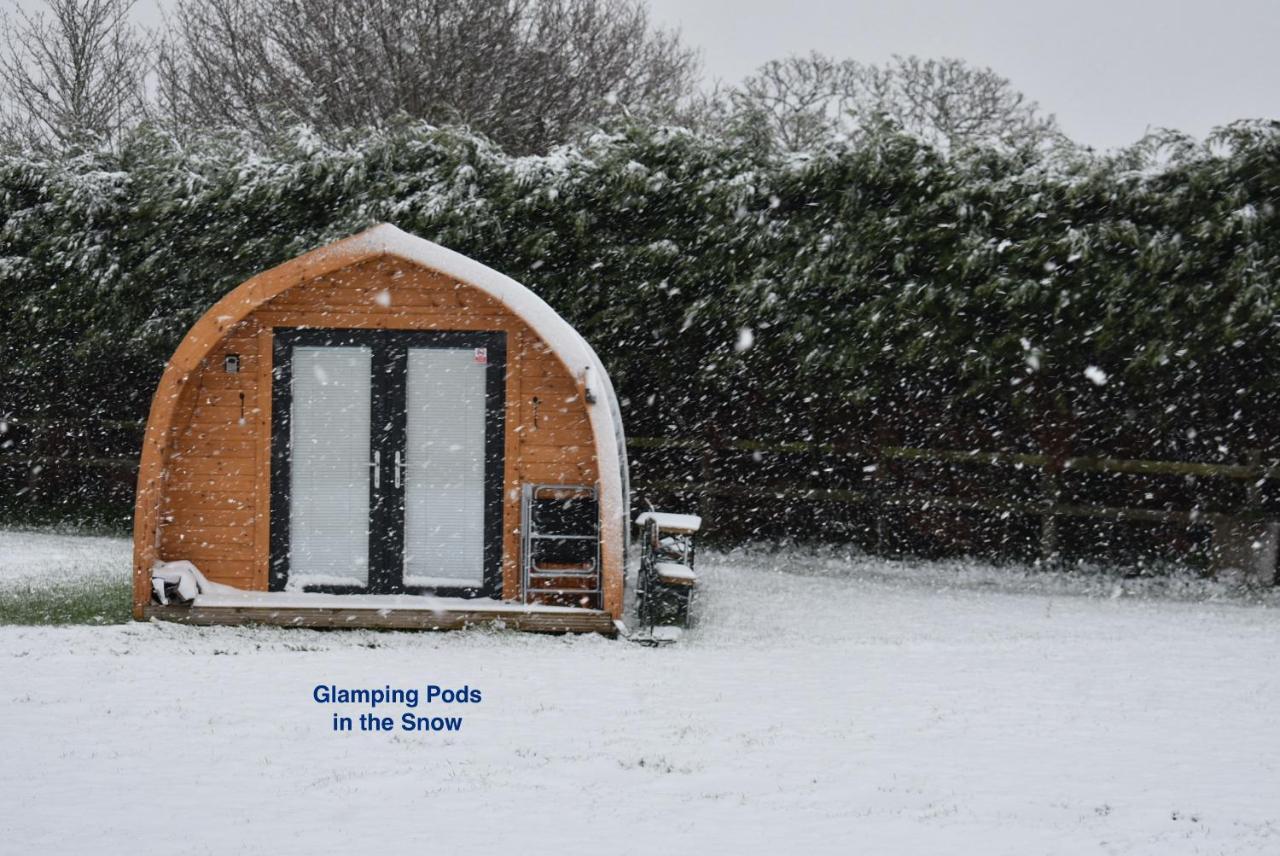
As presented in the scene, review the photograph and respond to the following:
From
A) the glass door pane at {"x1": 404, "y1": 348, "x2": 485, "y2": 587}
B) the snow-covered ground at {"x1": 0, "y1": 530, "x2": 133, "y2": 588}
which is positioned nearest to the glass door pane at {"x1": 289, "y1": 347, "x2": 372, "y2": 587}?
the glass door pane at {"x1": 404, "y1": 348, "x2": 485, "y2": 587}

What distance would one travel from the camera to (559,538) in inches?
384

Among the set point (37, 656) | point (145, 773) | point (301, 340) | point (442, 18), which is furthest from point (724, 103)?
point (145, 773)

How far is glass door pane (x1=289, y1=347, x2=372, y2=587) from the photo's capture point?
9.95 meters

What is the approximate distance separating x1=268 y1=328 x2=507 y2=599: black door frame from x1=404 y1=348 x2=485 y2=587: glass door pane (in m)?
0.05

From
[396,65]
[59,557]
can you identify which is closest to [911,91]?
[396,65]

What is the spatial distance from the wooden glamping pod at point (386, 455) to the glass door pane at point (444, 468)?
0.03 ft

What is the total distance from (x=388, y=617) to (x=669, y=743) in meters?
3.26

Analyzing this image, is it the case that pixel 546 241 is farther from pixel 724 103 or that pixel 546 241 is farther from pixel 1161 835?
pixel 724 103

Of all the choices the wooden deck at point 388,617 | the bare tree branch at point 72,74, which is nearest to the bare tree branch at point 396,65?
the bare tree branch at point 72,74

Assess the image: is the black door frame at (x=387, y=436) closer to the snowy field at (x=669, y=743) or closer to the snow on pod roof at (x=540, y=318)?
the snow on pod roof at (x=540, y=318)

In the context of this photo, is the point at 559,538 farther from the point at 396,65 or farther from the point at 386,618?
the point at 396,65

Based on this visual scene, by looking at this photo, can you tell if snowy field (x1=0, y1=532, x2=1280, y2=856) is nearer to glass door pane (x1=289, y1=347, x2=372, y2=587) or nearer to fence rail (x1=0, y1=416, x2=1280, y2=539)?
glass door pane (x1=289, y1=347, x2=372, y2=587)

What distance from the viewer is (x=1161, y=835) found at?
5.47m

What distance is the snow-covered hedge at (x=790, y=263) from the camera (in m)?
12.0
